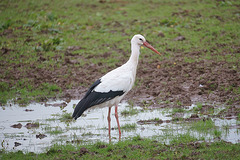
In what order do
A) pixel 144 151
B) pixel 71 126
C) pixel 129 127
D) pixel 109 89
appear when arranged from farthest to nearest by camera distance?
pixel 71 126, pixel 129 127, pixel 109 89, pixel 144 151

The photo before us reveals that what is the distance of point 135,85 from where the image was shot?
10.5 meters

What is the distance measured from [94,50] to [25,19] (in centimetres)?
596

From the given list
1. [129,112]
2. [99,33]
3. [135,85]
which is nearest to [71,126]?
[129,112]

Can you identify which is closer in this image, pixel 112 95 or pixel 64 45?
pixel 112 95

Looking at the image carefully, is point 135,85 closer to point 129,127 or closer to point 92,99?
point 129,127

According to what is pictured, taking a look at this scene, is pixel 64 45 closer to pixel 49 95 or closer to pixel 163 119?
pixel 49 95

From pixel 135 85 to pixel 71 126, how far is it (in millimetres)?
2852

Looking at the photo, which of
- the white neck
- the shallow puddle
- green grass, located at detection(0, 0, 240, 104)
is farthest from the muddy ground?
the white neck

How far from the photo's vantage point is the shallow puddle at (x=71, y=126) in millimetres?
7152

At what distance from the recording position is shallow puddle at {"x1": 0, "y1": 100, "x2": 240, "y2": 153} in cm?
715

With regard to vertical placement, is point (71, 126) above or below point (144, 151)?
above

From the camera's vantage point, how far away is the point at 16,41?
48.4 ft

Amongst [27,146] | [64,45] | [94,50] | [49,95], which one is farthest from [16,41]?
[27,146]

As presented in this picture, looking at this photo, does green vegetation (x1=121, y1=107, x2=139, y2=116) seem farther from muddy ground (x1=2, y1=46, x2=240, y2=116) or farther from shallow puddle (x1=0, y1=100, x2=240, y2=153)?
muddy ground (x1=2, y1=46, x2=240, y2=116)
